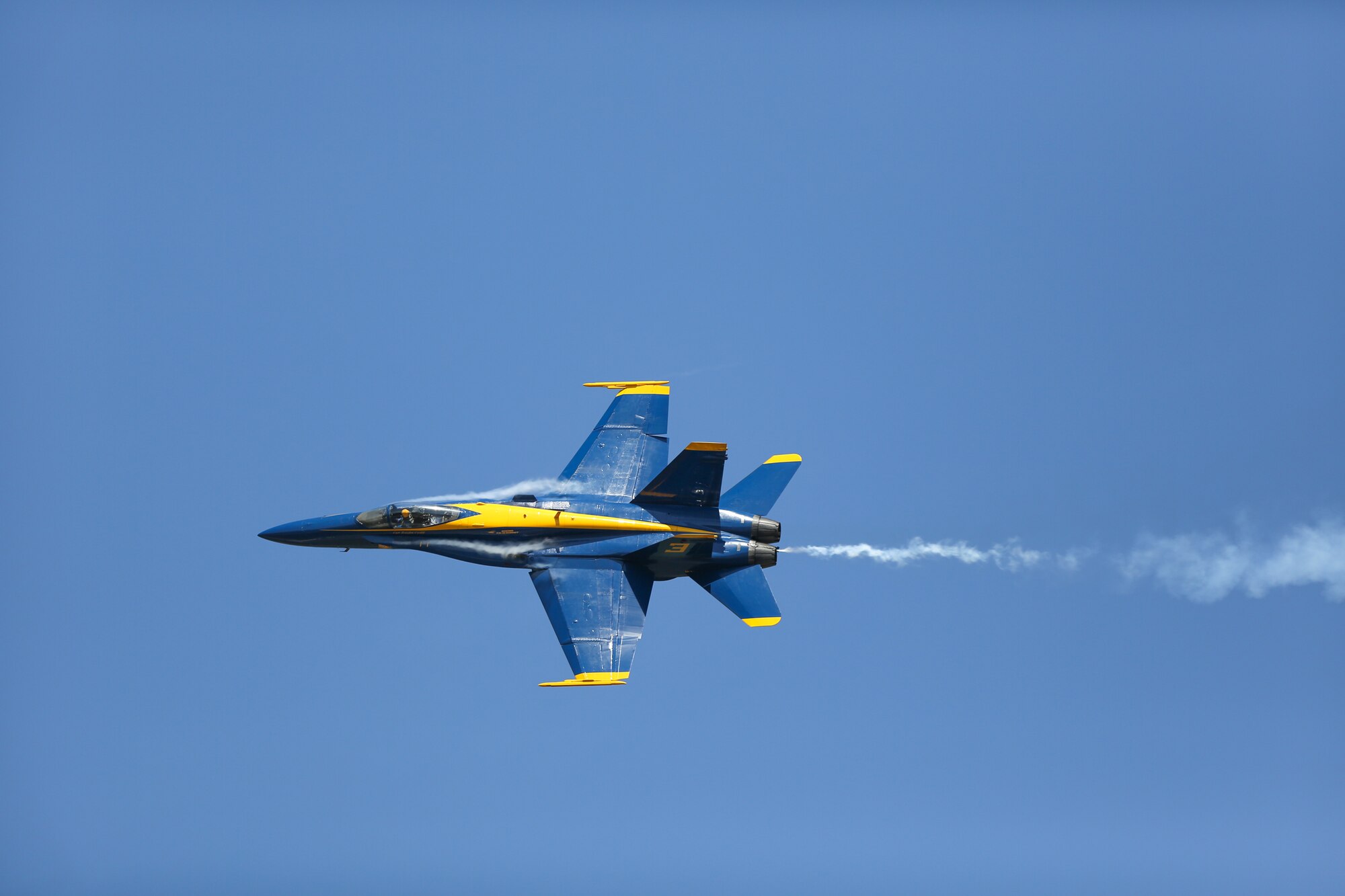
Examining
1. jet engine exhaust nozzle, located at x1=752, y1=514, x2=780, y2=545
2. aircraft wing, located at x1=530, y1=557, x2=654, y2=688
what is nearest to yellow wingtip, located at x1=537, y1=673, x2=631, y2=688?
aircraft wing, located at x1=530, y1=557, x2=654, y2=688

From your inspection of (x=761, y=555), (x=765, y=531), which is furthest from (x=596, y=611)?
(x=765, y=531)

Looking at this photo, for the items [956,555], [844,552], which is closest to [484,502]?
[844,552]

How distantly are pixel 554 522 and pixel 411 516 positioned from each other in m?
4.54

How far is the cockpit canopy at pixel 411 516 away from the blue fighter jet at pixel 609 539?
0.03 m

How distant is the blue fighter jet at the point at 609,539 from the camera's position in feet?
163

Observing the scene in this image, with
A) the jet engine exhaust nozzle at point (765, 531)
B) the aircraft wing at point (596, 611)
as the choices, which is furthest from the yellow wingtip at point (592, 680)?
the jet engine exhaust nozzle at point (765, 531)

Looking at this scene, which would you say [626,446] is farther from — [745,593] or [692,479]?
[745,593]

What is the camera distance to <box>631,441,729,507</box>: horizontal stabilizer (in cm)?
5019

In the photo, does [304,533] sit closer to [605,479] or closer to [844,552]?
[605,479]

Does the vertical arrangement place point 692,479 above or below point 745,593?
above

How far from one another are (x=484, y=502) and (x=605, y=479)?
3.93 metres

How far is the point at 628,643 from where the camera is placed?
49250 millimetres

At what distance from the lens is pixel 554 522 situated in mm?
50375

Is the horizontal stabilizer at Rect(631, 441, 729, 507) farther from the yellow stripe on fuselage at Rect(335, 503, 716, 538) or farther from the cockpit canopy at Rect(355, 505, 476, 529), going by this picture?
the cockpit canopy at Rect(355, 505, 476, 529)
